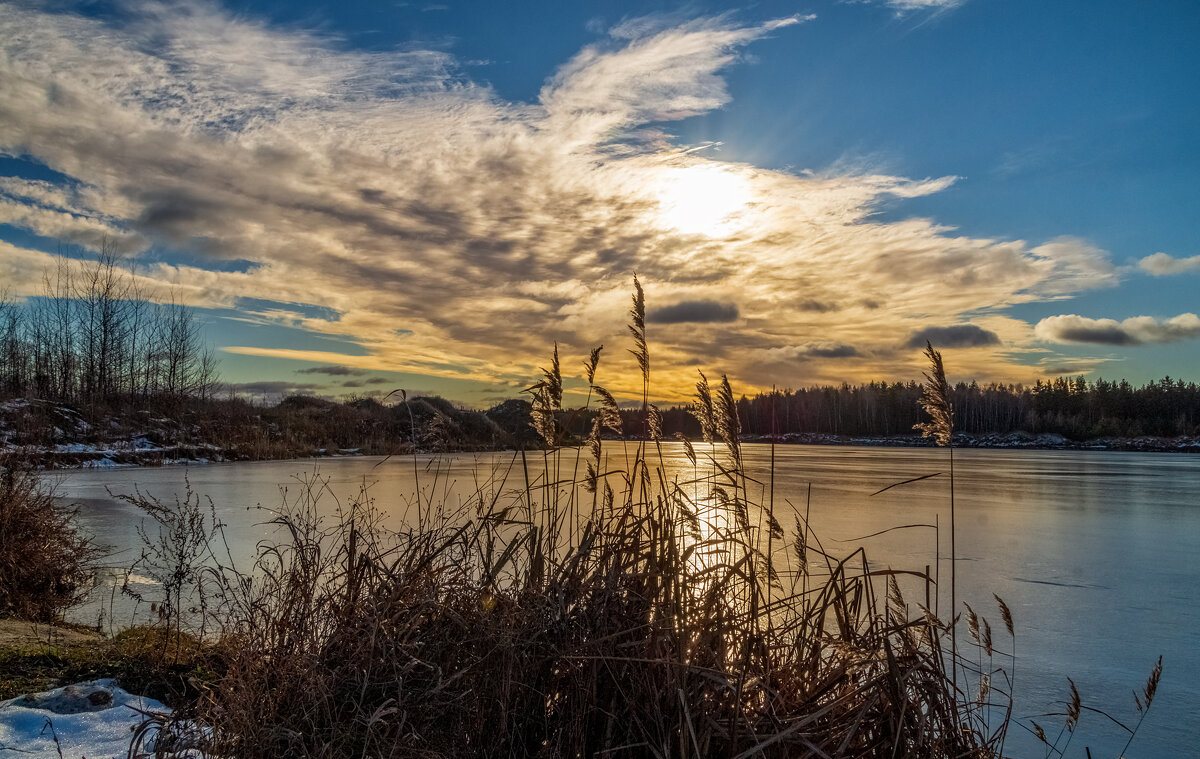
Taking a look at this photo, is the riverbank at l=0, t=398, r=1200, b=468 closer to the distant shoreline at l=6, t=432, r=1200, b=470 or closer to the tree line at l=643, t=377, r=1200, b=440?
the distant shoreline at l=6, t=432, r=1200, b=470

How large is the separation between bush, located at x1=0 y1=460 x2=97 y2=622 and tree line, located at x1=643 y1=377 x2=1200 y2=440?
6728cm

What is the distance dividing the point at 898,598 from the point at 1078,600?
548cm

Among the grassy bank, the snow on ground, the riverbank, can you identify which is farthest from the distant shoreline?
the snow on ground

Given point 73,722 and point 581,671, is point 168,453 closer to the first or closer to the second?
point 73,722

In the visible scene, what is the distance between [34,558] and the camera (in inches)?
272

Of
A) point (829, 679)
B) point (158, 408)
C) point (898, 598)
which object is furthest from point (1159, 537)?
point (158, 408)

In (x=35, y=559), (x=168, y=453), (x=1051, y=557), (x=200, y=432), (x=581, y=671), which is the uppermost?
(x=581, y=671)

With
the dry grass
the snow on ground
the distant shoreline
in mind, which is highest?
the dry grass

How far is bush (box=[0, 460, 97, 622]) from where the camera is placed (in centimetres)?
637

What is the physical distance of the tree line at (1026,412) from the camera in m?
80.5

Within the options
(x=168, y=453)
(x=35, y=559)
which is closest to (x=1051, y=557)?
(x=35, y=559)

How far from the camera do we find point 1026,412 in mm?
89938

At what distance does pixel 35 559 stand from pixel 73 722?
5056 millimetres

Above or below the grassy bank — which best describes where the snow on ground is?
below
